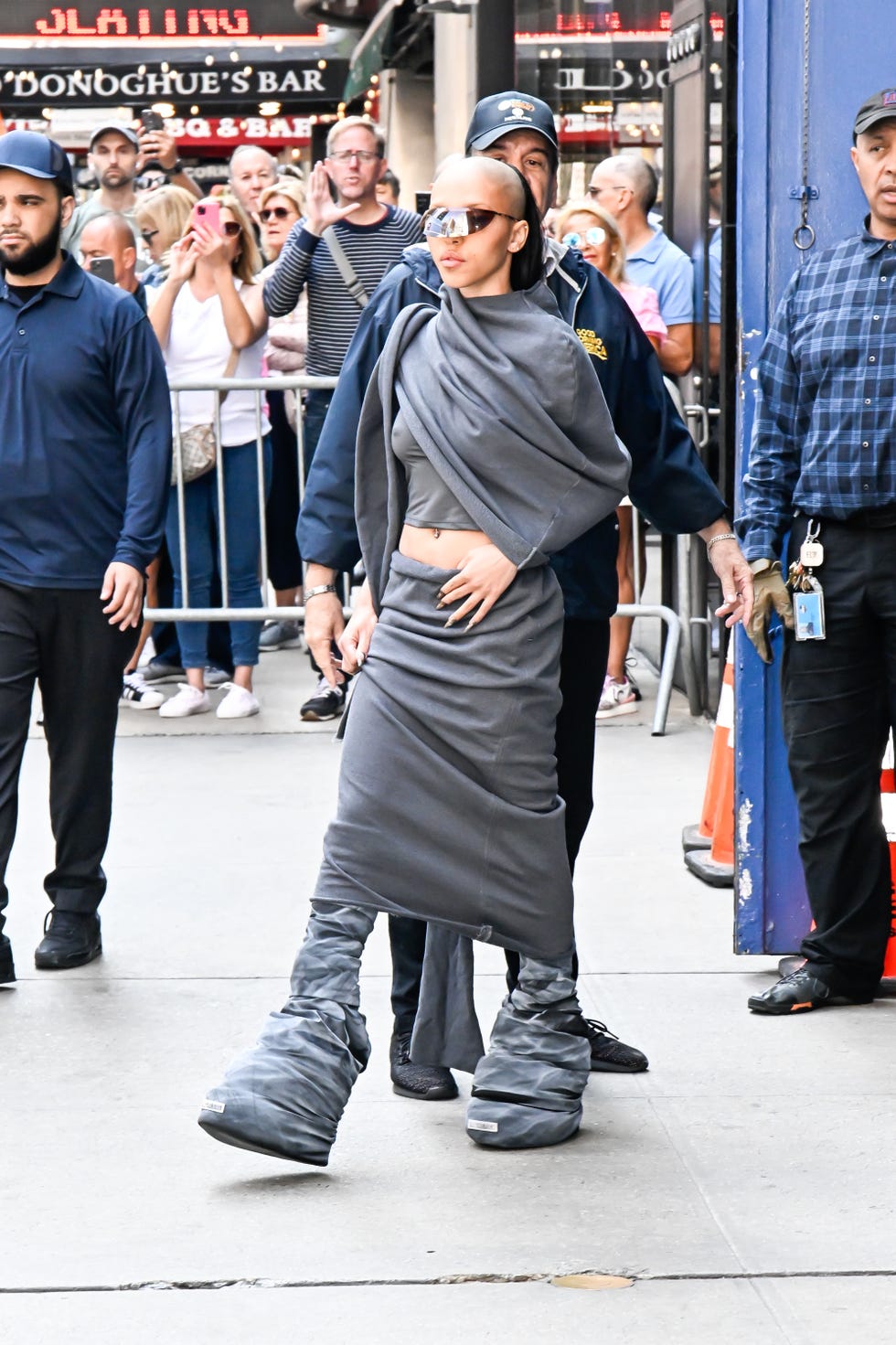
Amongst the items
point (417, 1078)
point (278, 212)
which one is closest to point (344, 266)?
point (278, 212)

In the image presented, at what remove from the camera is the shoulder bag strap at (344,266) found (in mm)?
8680

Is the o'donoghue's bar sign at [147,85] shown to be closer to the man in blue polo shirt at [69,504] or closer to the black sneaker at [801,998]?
the man in blue polo shirt at [69,504]

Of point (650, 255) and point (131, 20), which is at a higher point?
point (131, 20)

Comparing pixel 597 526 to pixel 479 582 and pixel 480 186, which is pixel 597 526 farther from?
pixel 480 186

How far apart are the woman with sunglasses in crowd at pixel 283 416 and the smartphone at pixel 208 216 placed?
38cm

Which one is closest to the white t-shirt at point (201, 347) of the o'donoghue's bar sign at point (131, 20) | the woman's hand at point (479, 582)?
the woman's hand at point (479, 582)

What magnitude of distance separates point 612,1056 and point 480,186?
1.95 meters

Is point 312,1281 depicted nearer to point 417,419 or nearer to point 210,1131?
point 210,1131

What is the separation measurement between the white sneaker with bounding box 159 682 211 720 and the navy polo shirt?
341 cm

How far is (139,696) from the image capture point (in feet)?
29.5

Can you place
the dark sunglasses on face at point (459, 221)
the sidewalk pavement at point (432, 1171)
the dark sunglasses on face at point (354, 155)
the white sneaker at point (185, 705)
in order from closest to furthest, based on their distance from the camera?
the sidewalk pavement at point (432, 1171), the dark sunglasses on face at point (459, 221), the dark sunglasses on face at point (354, 155), the white sneaker at point (185, 705)

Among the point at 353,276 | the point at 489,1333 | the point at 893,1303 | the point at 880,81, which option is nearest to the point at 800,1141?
the point at 893,1303

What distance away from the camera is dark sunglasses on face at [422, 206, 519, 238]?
3877mm

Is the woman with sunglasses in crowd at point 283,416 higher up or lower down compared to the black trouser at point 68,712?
higher up
